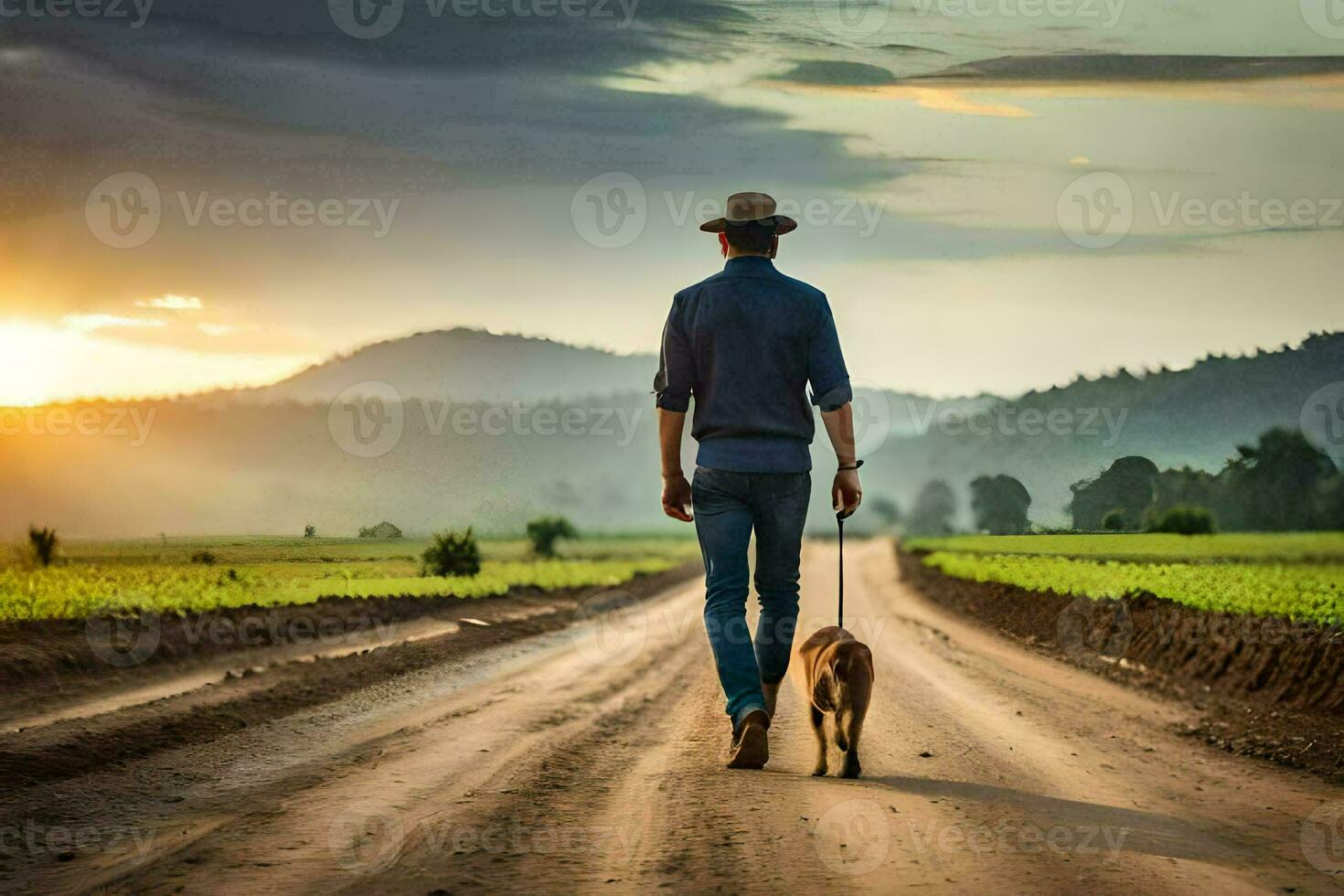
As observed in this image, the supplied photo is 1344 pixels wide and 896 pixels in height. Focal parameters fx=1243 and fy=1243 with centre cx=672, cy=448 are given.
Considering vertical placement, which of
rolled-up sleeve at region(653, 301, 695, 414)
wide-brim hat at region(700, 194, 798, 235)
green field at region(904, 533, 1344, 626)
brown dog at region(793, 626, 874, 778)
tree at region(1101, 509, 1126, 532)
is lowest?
brown dog at region(793, 626, 874, 778)

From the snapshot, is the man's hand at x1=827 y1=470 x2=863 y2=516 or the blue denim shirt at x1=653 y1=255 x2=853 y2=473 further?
the man's hand at x1=827 y1=470 x2=863 y2=516

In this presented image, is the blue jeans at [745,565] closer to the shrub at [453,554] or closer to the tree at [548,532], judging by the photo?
the shrub at [453,554]

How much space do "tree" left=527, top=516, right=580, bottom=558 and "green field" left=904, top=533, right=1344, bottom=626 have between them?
82.5 ft

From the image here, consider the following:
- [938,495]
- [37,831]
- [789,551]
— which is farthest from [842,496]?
[938,495]

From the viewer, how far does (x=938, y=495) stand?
38.0 meters

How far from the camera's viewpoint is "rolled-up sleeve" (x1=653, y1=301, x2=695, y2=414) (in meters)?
7.02

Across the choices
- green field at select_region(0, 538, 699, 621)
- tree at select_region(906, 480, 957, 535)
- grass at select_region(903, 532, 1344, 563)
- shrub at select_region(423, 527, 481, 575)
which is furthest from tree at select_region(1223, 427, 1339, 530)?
tree at select_region(906, 480, 957, 535)

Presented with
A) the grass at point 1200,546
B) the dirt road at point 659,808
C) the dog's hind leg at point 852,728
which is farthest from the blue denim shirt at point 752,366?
the grass at point 1200,546

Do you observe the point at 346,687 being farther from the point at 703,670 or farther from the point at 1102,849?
the point at 1102,849

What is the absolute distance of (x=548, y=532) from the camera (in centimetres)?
4681

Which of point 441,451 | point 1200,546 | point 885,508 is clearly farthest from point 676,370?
point 885,508

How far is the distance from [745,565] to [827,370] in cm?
119

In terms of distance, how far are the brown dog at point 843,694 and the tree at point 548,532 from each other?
38.7 m

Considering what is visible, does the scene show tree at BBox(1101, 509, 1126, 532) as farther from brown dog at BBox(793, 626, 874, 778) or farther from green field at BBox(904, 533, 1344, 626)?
brown dog at BBox(793, 626, 874, 778)
